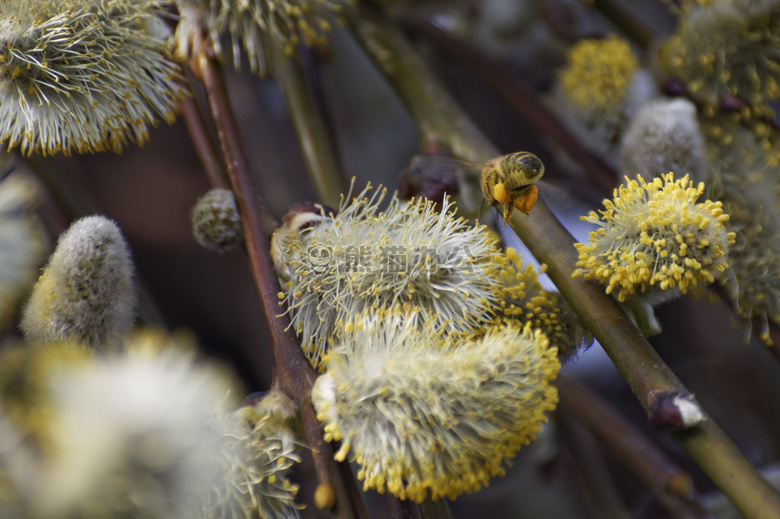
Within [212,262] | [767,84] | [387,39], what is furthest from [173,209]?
[767,84]

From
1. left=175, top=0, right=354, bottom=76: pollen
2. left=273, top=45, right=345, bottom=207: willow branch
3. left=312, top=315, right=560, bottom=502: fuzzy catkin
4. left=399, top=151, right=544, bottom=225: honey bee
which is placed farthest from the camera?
left=273, top=45, right=345, bottom=207: willow branch

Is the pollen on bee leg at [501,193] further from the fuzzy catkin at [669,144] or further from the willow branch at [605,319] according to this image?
the fuzzy catkin at [669,144]

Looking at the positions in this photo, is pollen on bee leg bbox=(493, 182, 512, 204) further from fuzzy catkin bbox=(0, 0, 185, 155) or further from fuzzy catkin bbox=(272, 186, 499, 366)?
fuzzy catkin bbox=(0, 0, 185, 155)

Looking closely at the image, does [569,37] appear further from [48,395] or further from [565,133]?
[48,395]

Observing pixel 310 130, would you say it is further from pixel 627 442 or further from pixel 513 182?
pixel 627 442

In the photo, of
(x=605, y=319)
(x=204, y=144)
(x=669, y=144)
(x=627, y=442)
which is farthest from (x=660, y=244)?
(x=204, y=144)

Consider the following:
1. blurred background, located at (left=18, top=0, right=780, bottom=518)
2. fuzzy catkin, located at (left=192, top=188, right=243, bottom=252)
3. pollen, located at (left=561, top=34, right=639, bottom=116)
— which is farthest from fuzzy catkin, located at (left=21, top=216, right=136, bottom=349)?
pollen, located at (left=561, top=34, right=639, bottom=116)
